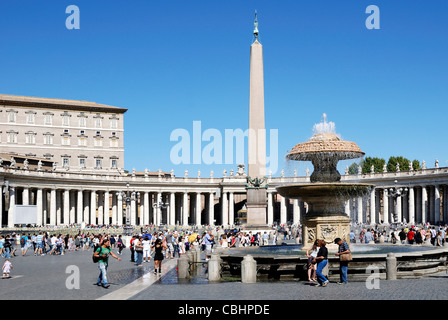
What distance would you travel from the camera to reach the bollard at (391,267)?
17938 mm

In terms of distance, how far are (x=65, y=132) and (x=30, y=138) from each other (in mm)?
5673

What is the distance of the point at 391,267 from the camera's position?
18.0m

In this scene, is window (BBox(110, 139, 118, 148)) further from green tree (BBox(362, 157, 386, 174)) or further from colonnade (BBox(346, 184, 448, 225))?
A: green tree (BBox(362, 157, 386, 174))

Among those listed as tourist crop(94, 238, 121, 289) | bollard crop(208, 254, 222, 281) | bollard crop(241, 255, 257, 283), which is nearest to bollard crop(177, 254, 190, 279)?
bollard crop(208, 254, 222, 281)

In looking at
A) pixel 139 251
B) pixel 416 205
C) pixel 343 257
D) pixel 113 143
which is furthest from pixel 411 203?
pixel 343 257

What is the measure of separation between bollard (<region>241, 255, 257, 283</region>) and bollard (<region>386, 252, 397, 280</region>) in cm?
407

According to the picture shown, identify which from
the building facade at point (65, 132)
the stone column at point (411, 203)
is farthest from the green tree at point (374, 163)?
the building facade at point (65, 132)

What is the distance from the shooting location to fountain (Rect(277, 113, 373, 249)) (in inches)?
924

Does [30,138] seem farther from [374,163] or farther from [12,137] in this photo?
[374,163]

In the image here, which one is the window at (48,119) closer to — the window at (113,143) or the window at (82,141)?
the window at (82,141)

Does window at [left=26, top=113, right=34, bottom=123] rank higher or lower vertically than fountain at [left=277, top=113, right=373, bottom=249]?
higher

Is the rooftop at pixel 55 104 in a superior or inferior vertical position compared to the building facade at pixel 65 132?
superior

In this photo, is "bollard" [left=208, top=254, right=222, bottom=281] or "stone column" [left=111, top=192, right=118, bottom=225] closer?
"bollard" [left=208, top=254, right=222, bottom=281]

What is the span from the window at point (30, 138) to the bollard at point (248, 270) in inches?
3213
